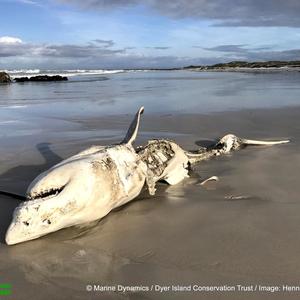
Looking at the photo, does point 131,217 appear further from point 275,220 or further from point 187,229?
point 275,220

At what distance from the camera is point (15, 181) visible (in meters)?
5.04

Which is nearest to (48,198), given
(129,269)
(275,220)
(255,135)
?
(129,269)

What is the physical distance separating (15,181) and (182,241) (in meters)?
2.46

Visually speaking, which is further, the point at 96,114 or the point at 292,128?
the point at 96,114

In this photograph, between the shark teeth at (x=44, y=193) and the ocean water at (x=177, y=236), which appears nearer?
the ocean water at (x=177, y=236)

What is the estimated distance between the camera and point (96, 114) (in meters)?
10.7

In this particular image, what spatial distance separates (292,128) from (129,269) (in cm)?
600

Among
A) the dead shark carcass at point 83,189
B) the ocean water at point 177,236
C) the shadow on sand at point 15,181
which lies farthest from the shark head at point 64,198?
the shadow on sand at point 15,181

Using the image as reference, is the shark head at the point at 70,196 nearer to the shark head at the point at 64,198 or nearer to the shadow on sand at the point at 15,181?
the shark head at the point at 64,198

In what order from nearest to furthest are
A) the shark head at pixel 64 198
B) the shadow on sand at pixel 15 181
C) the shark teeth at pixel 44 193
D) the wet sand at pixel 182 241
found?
the wet sand at pixel 182 241 < the shark head at pixel 64 198 < the shark teeth at pixel 44 193 < the shadow on sand at pixel 15 181

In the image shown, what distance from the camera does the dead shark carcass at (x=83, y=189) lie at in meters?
3.24

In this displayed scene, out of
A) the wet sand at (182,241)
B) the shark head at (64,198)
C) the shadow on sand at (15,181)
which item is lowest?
the wet sand at (182,241)

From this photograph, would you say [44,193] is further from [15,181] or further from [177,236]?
[15,181]

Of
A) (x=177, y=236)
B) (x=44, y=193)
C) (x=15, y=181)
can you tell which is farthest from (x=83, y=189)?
(x=15, y=181)
